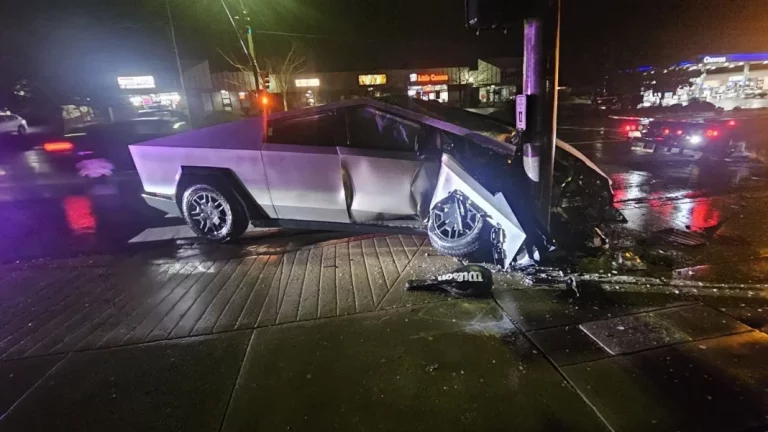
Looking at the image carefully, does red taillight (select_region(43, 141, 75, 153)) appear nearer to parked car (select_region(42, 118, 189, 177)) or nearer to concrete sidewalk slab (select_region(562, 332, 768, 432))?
parked car (select_region(42, 118, 189, 177))

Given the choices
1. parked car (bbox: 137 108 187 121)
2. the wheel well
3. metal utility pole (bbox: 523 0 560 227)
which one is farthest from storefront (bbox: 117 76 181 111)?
metal utility pole (bbox: 523 0 560 227)

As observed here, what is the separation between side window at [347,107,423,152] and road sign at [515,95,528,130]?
99 centimetres

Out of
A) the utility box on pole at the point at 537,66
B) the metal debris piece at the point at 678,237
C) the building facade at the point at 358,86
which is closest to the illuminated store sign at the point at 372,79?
the building facade at the point at 358,86

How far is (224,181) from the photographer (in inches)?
213

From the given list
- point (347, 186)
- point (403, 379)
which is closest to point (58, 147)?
point (347, 186)

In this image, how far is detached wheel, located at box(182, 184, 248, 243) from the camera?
5477mm

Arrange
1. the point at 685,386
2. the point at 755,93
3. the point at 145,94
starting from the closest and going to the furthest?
the point at 685,386 → the point at 755,93 → the point at 145,94

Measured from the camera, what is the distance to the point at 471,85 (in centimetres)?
3966

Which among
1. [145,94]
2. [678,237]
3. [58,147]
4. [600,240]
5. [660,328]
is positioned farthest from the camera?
[145,94]

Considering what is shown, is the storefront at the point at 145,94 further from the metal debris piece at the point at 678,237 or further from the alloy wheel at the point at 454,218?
the metal debris piece at the point at 678,237

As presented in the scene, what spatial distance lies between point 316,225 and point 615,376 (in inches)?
138

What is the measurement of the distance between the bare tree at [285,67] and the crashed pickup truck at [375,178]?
95.7 feet

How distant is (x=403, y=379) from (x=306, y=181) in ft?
9.28

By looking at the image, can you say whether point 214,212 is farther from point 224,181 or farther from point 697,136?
point 697,136
